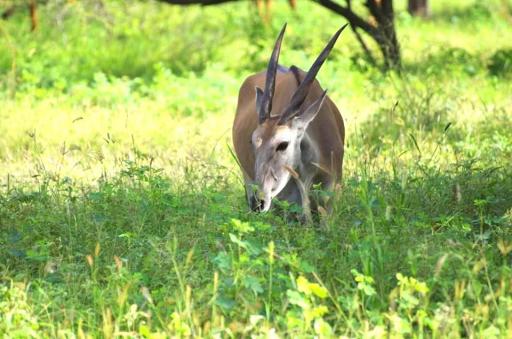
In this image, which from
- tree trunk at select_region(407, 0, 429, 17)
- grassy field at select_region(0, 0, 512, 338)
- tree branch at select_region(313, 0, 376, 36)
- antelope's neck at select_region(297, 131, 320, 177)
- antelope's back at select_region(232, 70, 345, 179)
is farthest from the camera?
tree trunk at select_region(407, 0, 429, 17)

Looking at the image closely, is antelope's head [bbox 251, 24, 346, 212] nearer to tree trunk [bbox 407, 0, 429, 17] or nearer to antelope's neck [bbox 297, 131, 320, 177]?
antelope's neck [bbox 297, 131, 320, 177]

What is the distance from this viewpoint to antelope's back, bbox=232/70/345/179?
672 cm

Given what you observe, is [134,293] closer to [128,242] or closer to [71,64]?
[128,242]

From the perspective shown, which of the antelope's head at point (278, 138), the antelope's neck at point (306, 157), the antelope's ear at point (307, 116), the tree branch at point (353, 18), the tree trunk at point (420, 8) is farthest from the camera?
the tree trunk at point (420, 8)

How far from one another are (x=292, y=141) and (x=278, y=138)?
117 mm

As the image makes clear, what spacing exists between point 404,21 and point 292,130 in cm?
990

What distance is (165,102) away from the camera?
11148 mm

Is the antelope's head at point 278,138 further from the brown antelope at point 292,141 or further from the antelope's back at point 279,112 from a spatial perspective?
the antelope's back at point 279,112

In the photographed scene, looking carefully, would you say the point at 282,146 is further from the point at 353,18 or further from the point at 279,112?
the point at 353,18

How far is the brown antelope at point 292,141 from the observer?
20.3 ft

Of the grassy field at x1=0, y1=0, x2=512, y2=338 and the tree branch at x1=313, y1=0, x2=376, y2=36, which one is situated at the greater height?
the tree branch at x1=313, y1=0, x2=376, y2=36

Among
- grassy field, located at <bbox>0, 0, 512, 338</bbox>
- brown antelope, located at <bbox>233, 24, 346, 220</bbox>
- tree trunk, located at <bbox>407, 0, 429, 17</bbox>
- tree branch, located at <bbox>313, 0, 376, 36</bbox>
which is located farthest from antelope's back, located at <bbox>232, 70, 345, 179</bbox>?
tree trunk, located at <bbox>407, 0, 429, 17</bbox>

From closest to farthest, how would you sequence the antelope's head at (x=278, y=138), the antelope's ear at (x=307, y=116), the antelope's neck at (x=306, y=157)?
1. the antelope's head at (x=278, y=138)
2. the antelope's ear at (x=307, y=116)
3. the antelope's neck at (x=306, y=157)

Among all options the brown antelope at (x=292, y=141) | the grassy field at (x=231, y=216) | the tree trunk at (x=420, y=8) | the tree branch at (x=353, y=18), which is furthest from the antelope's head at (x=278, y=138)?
the tree trunk at (x=420, y=8)
